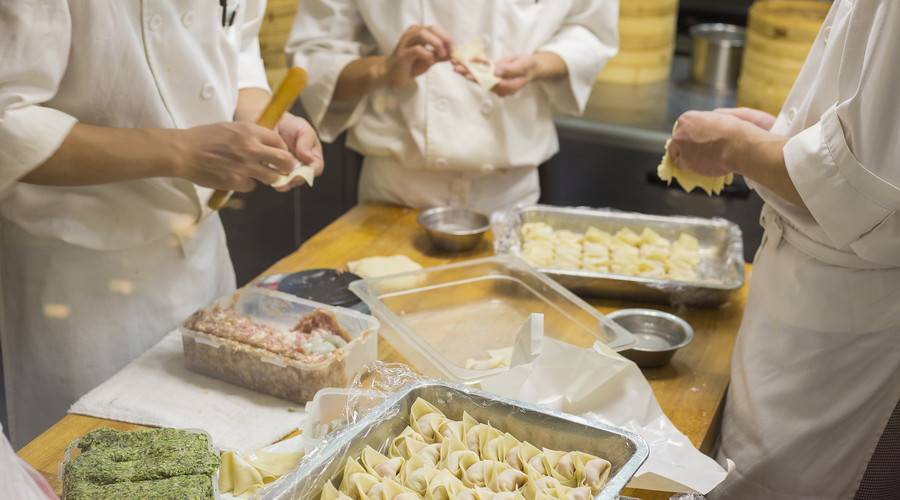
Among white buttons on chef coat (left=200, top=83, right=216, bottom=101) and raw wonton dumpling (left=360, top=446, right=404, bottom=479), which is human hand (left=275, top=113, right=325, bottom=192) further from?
raw wonton dumpling (left=360, top=446, right=404, bottom=479)

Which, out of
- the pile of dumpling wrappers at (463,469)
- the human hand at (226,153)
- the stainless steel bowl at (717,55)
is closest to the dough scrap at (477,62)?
the human hand at (226,153)

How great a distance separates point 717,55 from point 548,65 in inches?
62.0

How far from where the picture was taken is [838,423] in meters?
1.62

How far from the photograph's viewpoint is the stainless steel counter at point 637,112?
3.39 metres

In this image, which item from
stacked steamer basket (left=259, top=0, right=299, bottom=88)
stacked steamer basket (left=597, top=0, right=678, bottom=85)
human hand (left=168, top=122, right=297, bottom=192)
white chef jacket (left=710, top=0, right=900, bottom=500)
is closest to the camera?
white chef jacket (left=710, top=0, right=900, bottom=500)

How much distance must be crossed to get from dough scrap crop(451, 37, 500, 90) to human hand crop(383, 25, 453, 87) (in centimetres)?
5

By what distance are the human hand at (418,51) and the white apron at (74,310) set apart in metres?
0.68

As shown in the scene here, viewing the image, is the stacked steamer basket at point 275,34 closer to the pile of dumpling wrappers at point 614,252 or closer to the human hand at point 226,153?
the pile of dumpling wrappers at point 614,252

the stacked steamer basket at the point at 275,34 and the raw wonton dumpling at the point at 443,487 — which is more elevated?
the stacked steamer basket at the point at 275,34

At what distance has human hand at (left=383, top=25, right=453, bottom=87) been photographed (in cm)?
229

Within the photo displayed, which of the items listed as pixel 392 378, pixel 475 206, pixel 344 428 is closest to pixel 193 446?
pixel 344 428

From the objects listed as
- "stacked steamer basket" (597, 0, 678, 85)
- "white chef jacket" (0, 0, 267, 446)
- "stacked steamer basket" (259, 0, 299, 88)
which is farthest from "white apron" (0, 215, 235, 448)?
"stacked steamer basket" (597, 0, 678, 85)

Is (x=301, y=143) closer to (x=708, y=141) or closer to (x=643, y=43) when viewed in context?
(x=708, y=141)

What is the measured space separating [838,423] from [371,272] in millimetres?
1024
